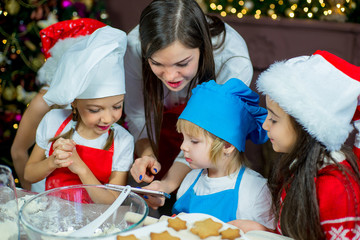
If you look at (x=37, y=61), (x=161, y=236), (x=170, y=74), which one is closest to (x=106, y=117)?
(x=170, y=74)

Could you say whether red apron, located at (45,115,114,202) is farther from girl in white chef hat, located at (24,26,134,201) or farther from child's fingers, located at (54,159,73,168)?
child's fingers, located at (54,159,73,168)

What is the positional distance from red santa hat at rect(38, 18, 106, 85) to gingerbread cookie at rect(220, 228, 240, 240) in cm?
122

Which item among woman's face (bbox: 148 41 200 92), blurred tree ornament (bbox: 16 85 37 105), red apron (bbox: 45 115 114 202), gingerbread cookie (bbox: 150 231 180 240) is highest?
woman's face (bbox: 148 41 200 92)

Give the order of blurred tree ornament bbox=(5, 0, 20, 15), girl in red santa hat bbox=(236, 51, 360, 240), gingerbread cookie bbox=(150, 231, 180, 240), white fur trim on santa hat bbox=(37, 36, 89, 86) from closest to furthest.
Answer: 1. gingerbread cookie bbox=(150, 231, 180, 240)
2. girl in red santa hat bbox=(236, 51, 360, 240)
3. white fur trim on santa hat bbox=(37, 36, 89, 86)
4. blurred tree ornament bbox=(5, 0, 20, 15)

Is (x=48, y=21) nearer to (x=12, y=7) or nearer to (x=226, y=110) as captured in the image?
(x=12, y=7)

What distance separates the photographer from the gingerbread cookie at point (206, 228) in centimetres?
95

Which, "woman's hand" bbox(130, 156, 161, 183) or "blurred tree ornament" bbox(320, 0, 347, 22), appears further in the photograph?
"blurred tree ornament" bbox(320, 0, 347, 22)

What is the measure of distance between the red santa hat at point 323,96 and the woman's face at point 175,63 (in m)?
0.52

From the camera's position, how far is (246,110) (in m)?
1.46

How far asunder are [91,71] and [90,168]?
1.31 ft

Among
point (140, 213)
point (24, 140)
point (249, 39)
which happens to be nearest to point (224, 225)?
point (140, 213)

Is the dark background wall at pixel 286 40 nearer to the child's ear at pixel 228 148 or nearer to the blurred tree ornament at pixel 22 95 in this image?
the child's ear at pixel 228 148

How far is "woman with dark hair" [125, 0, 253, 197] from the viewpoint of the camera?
5.27ft

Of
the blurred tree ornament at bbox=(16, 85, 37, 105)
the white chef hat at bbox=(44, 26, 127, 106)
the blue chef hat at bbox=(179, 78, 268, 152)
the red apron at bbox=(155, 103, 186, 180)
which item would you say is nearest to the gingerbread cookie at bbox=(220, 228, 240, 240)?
the blue chef hat at bbox=(179, 78, 268, 152)
